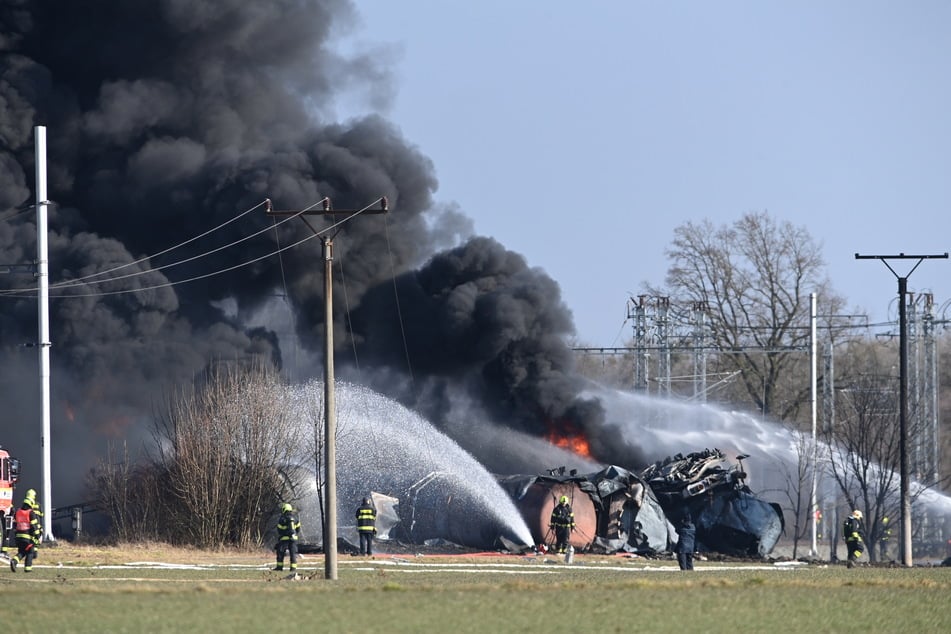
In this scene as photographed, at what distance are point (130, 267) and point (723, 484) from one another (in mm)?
25928

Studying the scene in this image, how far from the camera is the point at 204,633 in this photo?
1702 cm

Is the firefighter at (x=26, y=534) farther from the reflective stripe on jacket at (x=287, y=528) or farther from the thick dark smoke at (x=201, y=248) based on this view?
the thick dark smoke at (x=201, y=248)

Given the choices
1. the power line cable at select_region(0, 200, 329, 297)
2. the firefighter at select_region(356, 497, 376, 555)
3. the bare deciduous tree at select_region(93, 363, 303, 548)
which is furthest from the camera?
the power line cable at select_region(0, 200, 329, 297)

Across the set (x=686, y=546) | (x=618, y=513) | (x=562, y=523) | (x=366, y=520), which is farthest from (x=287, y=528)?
(x=618, y=513)

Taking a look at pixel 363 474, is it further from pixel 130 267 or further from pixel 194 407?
pixel 130 267

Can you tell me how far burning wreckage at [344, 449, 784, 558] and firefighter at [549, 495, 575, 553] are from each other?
37 centimetres

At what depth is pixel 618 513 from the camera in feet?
150

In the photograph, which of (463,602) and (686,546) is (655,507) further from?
(463,602)

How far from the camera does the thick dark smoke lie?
190 feet

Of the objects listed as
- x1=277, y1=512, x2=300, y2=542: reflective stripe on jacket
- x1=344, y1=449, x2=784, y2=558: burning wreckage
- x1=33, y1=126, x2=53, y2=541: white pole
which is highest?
x1=33, y1=126, x2=53, y2=541: white pole

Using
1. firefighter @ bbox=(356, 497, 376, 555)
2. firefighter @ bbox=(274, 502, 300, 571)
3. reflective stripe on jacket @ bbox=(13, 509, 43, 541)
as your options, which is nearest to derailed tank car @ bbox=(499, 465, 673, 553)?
firefighter @ bbox=(356, 497, 376, 555)

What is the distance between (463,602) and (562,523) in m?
19.2

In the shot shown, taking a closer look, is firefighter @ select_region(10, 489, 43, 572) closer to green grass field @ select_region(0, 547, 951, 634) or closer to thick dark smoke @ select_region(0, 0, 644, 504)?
green grass field @ select_region(0, 547, 951, 634)

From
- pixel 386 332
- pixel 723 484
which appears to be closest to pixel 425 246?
pixel 386 332
